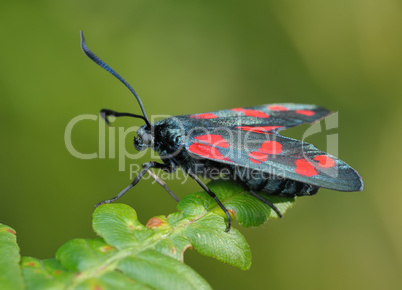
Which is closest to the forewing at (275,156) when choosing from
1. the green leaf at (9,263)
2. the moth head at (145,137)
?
the moth head at (145,137)

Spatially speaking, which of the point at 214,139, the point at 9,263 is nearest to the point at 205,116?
the point at 214,139

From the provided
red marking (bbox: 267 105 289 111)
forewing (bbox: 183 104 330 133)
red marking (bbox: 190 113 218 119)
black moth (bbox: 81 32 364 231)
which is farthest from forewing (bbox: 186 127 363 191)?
red marking (bbox: 267 105 289 111)

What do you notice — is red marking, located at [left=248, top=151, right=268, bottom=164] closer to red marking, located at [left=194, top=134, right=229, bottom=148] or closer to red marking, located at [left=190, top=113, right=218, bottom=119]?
red marking, located at [left=194, top=134, right=229, bottom=148]

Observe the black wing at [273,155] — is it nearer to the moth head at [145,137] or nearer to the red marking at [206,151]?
the red marking at [206,151]

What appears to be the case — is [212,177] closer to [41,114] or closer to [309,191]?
[309,191]

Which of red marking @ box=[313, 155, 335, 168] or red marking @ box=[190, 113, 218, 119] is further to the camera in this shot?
red marking @ box=[190, 113, 218, 119]

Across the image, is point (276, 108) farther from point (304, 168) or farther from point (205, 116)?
point (304, 168)
